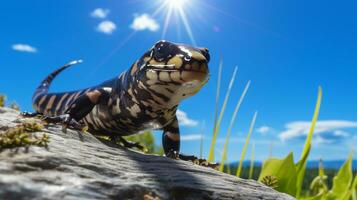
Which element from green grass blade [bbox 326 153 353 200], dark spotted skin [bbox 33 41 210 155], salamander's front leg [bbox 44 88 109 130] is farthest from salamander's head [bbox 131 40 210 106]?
green grass blade [bbox 326 153 353 200]

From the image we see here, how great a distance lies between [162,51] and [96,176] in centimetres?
184

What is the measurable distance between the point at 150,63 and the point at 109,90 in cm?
106

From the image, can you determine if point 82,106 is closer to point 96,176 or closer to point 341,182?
point 96,176

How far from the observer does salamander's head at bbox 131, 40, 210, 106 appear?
399 cm

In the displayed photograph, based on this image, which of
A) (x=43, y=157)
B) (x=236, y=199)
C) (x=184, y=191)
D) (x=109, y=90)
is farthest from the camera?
(x=109, y=90)

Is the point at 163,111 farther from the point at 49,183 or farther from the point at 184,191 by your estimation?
the point at 49,183

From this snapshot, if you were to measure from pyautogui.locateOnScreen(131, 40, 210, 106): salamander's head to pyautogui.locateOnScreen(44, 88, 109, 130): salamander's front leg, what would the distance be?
0.60m

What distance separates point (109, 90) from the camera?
543 centimetres

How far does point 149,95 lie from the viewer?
471cm

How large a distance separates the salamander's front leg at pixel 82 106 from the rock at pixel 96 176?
0.78ft

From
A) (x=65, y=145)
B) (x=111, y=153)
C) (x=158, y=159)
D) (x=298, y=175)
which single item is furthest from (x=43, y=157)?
(x=298, y=175)

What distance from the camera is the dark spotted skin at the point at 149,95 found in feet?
13.4

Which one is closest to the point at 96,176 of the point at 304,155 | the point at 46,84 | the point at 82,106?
the point at 82,106

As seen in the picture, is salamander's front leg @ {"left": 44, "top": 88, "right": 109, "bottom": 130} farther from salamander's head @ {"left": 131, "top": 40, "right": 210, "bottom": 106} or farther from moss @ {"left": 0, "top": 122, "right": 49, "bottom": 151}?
moss @ {"left": 0, "top": 122, "right": 49, "bottom": 151}
